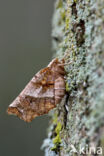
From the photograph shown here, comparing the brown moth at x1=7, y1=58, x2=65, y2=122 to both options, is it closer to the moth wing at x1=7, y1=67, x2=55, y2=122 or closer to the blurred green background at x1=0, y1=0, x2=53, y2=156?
the moth wing at x1=7, y1=67, x2=55, y2=122

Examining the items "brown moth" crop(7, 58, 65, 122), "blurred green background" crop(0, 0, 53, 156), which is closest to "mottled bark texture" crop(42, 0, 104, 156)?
"brown moth" crop(7, 58, 65, 122)

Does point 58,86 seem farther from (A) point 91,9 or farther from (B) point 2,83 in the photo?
(B) point 2,83

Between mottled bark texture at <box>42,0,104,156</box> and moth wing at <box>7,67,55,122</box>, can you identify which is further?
moth wing at <box>7,67,55,122</box>

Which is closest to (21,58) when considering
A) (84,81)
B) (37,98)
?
(37,98)

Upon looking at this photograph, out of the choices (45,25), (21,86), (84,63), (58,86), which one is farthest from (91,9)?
(45,25)

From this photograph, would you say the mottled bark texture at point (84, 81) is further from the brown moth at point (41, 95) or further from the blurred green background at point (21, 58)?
the blurred green background at point (21, 58)

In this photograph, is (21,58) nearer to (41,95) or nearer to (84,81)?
(41,95)
